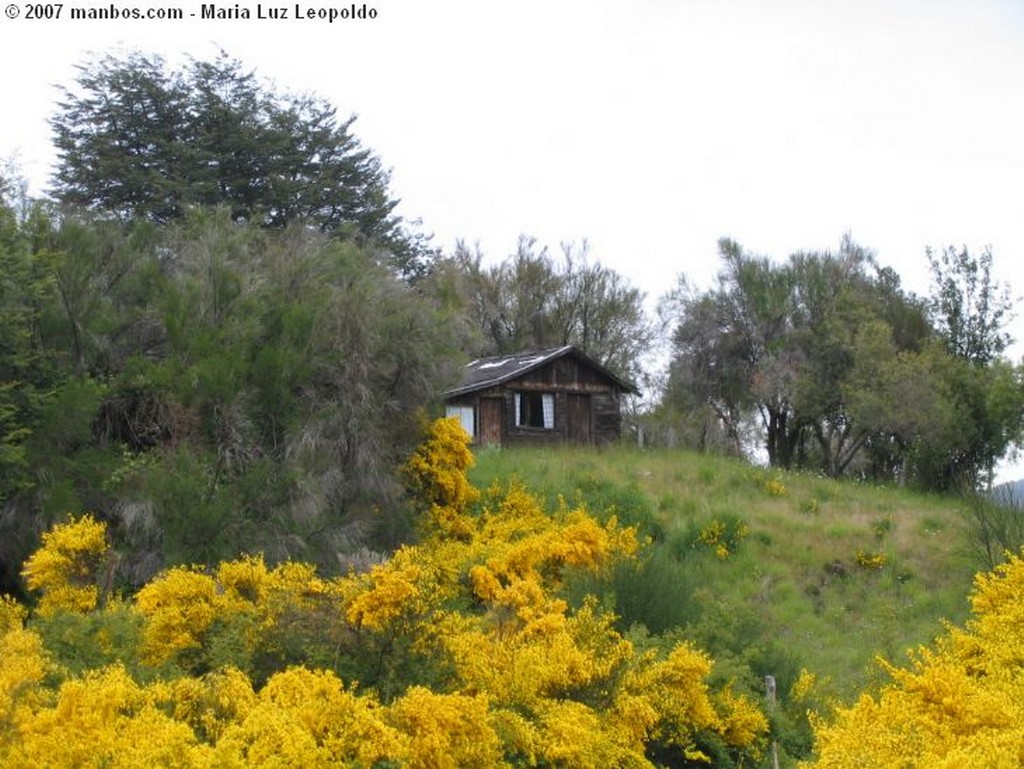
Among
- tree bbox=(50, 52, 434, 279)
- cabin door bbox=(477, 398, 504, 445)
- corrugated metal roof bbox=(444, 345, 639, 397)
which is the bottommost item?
cabin door bbox=(477, 398, 504, 445)

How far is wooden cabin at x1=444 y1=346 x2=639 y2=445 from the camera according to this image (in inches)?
1219

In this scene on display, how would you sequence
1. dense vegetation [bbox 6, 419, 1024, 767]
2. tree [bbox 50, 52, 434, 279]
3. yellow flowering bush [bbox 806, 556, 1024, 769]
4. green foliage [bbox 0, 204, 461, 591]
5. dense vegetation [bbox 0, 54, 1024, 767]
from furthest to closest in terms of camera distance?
tree [bbox 50, 52, 434, 279] < green foliage [bbox 0, 204, 461, 591] < dense vegetation [bbox 0, 54, 1024, 767] < dense vegetation [bbox 6, 419, 1024, 767] < yellow flowering bush [bbox 806, 556, 1024, 769]

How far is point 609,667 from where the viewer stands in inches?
372

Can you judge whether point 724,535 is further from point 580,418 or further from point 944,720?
point 944,720

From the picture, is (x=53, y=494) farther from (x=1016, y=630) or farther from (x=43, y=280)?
(x=1016, y=630)

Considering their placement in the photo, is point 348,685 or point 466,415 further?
point 466,415

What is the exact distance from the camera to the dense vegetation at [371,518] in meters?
7.87

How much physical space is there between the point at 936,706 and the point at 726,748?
3278 millimetres

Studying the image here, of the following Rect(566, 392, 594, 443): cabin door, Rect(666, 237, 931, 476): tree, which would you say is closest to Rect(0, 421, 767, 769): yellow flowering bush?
Rect(566, 392, 594, 443): cabin door

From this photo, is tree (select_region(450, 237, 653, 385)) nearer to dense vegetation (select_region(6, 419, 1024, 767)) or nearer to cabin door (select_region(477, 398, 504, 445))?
cabin door (select_region(477, 398, 504, 445))

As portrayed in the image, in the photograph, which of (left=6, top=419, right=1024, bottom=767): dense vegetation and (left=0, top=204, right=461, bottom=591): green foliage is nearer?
(left=6, top=419, right=1024, bottom=767): dense vegetation

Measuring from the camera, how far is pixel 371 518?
17.7m

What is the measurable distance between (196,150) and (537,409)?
36.4 feet

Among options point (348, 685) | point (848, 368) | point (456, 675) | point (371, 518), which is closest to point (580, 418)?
point (848, 368)
